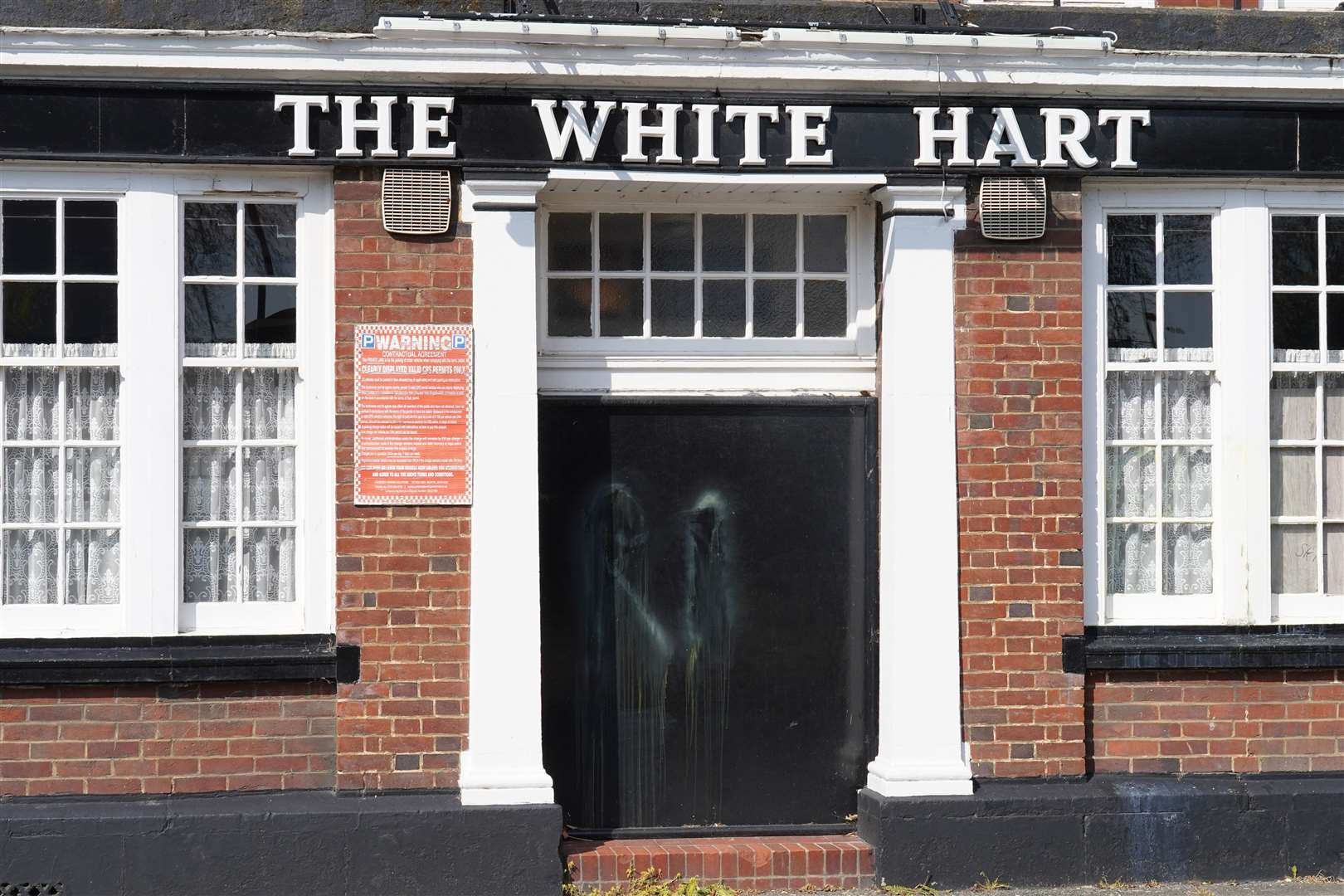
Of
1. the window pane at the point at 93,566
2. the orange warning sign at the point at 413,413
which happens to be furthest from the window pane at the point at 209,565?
the orange warning sign at the point at 413,413

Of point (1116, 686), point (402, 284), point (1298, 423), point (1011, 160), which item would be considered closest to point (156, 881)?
point (402, 284)

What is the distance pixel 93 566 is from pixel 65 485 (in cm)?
38

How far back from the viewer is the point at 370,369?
7082 mm

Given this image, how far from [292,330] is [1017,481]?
3.44 m

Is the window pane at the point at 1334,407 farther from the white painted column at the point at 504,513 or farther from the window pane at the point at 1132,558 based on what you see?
the white painted column at the point at 504,513

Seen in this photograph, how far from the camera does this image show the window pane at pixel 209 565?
283 inches

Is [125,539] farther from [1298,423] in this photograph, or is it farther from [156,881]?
[1298,423]

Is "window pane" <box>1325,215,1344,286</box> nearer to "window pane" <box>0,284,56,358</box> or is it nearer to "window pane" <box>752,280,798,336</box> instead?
"window pane" <box>752,280,798,336</box>

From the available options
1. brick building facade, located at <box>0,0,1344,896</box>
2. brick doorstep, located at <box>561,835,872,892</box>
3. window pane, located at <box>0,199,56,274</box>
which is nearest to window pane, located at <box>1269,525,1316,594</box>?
brick building facade, located at <box>0,0,1344,896</box>

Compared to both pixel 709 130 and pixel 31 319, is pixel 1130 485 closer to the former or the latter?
pixel 709 130

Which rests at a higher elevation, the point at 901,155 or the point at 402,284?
the point at 901,155

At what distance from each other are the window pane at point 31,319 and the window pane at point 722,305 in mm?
2991

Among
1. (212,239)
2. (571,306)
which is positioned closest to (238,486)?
(212,239)

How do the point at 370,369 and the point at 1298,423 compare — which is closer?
the point at 370,369
